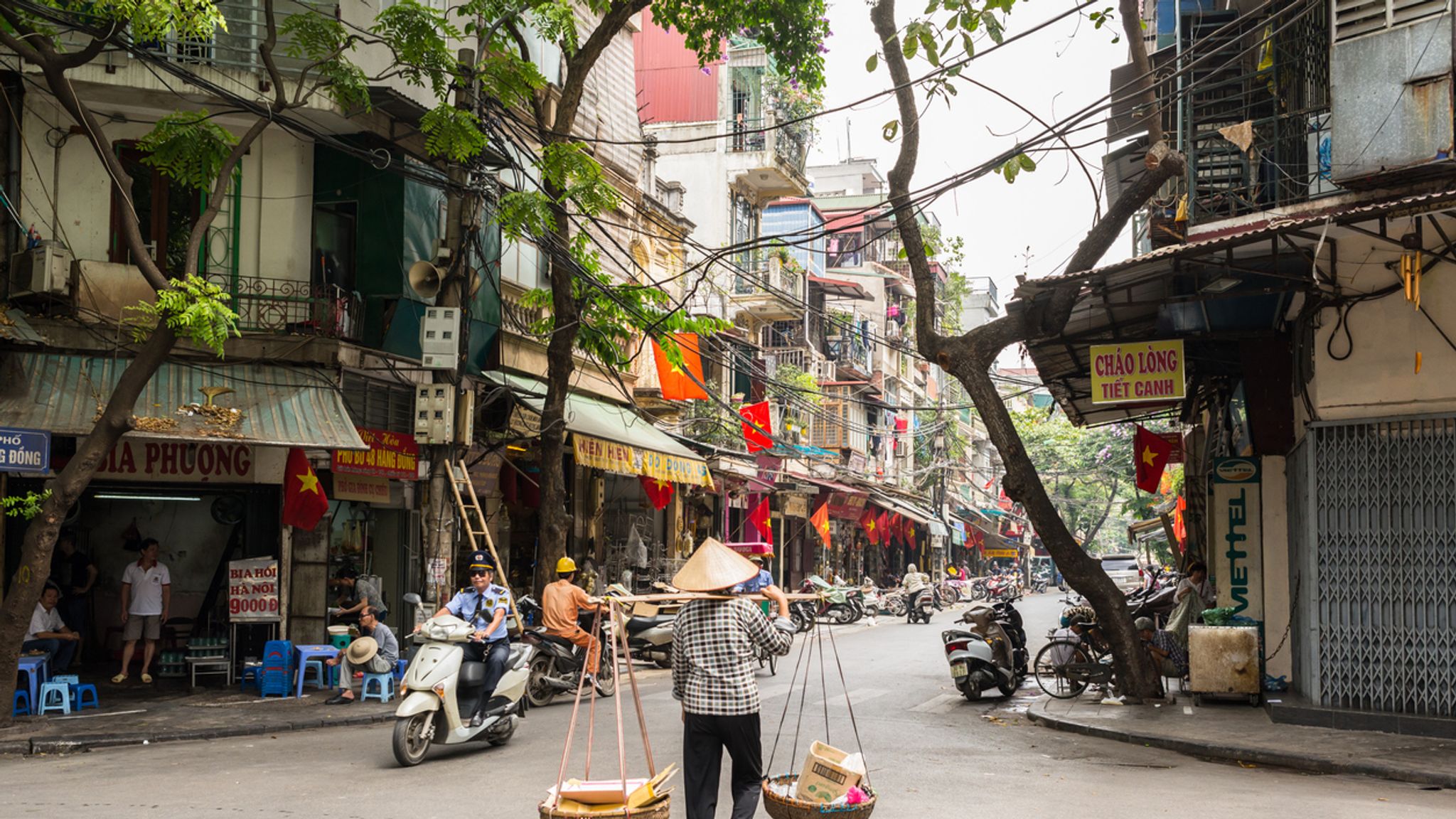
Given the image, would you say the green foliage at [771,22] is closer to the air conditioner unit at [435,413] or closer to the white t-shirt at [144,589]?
the air conditioner unit at [435,413]

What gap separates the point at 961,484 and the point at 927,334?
5929cm

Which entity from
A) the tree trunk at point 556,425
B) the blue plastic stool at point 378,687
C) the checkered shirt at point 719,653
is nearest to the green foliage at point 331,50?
the tree trunk at point 556,425

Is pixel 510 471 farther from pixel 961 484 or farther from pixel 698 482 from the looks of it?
pixel 961 484

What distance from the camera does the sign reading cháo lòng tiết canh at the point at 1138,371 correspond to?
1253cm

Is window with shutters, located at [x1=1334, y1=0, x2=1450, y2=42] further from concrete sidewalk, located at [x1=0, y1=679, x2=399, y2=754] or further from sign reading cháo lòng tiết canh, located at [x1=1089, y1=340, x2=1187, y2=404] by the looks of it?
concrete sidewalk, located at [x1=0, y1=679, x2=399, y2=754]

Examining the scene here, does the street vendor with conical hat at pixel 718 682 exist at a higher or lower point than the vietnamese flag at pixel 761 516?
lower

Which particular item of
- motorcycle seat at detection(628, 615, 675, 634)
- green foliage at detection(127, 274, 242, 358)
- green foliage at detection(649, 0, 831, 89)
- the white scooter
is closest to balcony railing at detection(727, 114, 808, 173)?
green foliage at detection(649, 0, 831, 89)

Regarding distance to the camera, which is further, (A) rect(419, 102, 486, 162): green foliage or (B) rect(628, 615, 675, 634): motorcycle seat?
(B) rect(628, 615, 675, 634): motorcycle seat

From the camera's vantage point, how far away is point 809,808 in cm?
621

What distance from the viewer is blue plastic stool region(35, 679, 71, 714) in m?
11.8

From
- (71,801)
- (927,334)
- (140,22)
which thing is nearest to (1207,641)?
(927,334)

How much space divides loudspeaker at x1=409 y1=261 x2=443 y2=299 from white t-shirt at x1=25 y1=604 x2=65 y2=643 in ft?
17.0

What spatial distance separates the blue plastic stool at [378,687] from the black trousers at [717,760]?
26.1 ft

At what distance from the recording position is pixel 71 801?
7.80 metres
